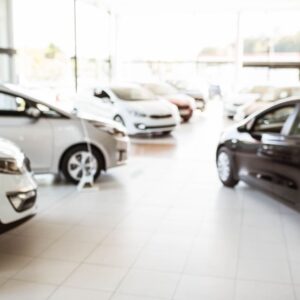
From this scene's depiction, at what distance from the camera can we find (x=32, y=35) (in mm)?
14336

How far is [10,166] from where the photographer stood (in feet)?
14.2

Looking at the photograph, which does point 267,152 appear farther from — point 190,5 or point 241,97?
point 190,5

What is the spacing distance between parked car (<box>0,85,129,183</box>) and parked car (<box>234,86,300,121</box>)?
699 centimetres

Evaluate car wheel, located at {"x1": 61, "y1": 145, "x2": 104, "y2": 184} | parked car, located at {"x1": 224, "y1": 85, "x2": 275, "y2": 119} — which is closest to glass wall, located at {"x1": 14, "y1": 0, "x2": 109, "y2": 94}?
parked car, located at {"x1": 224, "y1": 85, "x2": 275, "y2": 119}

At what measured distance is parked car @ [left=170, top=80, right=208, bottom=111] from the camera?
60.3 feet

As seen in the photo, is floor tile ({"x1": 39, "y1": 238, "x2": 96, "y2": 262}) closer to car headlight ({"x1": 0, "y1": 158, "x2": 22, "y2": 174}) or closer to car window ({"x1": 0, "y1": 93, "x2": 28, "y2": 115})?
car headlight ({"x1": 0, "y1": 158, "x2": 22, "y2": 174})

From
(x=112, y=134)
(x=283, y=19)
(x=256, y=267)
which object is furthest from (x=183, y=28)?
(x=256, y=267)

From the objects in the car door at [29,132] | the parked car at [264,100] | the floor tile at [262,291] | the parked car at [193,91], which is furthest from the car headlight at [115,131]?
the parked car at [193,91]

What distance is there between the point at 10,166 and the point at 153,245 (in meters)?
1.46

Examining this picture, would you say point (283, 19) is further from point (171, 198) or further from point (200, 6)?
point (171, 198)

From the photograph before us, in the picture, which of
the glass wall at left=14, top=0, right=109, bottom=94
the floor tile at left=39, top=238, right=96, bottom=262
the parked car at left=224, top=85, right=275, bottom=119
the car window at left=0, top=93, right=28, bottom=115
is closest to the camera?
the floor tile at left=39, top=238, right=96, bottom=262

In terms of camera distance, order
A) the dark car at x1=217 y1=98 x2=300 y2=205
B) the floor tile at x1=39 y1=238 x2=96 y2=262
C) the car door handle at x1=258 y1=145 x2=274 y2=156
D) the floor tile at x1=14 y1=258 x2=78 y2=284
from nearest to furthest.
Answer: the floor tile at x1=14 y1=258 x2=78 y2=284, the floor tile at x1=39 y1=238 x2=96 y2=262, the dark car at x1=217 y1=98 x2=300 y2=205, the car door handle at x1=258 y1=145 x2=274 y2=156

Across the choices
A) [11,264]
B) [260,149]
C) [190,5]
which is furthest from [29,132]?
[190,5]

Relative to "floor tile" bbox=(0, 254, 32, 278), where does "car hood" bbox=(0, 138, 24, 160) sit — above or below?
above
